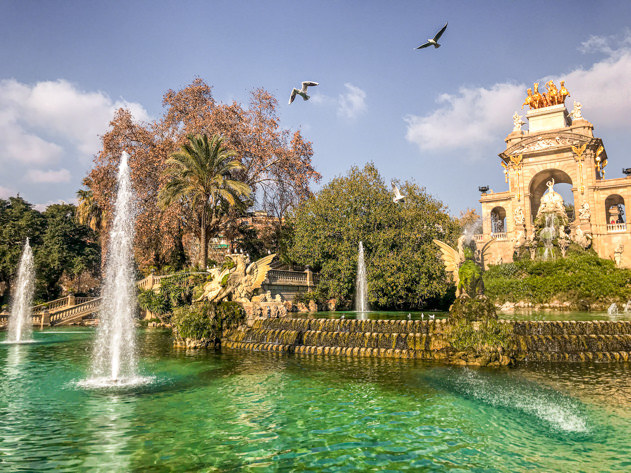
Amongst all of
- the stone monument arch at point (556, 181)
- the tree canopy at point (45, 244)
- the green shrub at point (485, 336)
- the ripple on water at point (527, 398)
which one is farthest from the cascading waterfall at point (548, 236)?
the tree canopy at point (45, 244)

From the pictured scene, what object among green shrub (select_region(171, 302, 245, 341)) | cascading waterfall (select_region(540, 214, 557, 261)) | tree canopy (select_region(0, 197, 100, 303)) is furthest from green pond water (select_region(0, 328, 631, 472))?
cascading waterfall (select_region(540, 214, 557, 261))

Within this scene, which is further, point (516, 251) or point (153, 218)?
point (516, 251)

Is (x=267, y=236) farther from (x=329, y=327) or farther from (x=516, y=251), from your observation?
(x=516, y=251)

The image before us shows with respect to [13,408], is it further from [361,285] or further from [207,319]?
[361,285]

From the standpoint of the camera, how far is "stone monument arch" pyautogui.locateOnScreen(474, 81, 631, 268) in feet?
138

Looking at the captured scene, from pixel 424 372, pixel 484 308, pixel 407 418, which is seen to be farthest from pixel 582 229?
pixel 407 418

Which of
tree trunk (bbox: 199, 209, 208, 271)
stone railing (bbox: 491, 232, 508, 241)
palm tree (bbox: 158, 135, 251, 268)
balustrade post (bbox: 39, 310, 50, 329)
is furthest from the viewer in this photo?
stone railing (bbox: 491, 232, 508, 241)

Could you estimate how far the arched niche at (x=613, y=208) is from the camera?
46.9 metres

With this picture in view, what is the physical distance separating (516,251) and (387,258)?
22.8 metres

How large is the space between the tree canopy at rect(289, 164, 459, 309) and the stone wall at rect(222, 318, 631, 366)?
11368 mm

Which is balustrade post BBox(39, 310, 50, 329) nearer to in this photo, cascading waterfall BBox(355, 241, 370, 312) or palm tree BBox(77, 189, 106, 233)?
palm tree BBox(77, 189, 106, 233)

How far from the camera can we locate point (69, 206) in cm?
4306

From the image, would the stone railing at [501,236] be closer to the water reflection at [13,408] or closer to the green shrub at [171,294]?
the green shrub at [171,294]

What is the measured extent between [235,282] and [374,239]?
39.0 ft
